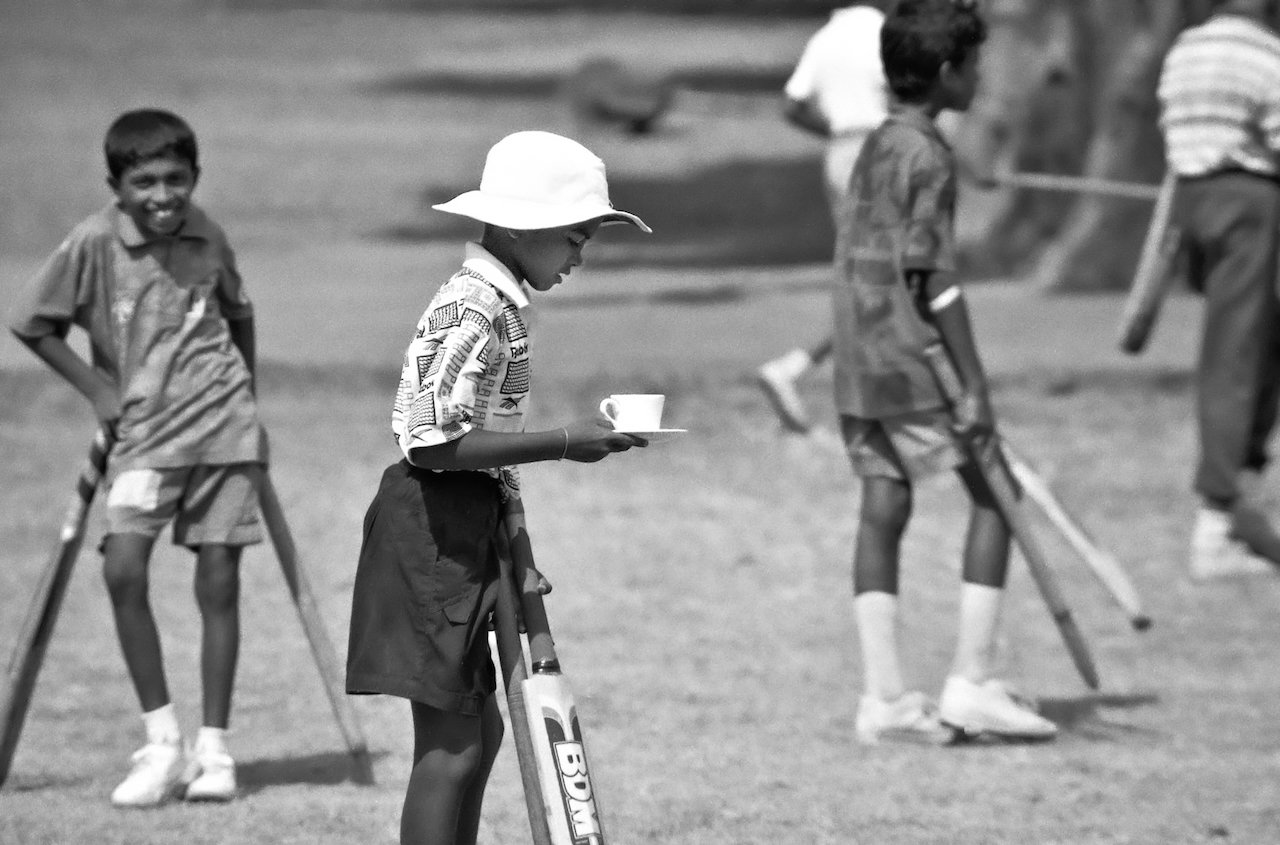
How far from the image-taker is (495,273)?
418cm

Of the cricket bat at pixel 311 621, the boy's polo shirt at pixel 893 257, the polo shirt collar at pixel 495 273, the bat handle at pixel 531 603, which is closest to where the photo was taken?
the bat handle at pixel 531 603

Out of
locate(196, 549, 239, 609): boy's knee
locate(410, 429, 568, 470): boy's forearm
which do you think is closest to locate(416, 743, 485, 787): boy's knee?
locate(410, 429, 568, 470): boy's forearm

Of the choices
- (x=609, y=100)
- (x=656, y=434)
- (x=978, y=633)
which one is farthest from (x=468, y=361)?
(x=609, y=100)

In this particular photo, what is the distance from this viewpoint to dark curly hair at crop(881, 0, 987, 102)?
596 cm

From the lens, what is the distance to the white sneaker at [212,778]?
17.8 feet

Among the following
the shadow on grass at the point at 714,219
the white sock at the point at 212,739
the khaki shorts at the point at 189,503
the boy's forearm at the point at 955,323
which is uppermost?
the boy's forearm at the point at 955,323

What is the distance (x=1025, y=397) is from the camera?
11328 mm

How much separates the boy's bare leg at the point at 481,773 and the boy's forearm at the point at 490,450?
0.56 metres

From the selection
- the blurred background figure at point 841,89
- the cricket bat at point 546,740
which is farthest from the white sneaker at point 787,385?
the cricket bat at point 546,740

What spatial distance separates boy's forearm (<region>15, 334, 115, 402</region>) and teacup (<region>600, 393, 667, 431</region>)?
2.00 m

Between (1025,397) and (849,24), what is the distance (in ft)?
9.25

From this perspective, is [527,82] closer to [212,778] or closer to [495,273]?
[212,778]

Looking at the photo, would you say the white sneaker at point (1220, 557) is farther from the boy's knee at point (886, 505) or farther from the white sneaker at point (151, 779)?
the white sneaker at point (151, 779)

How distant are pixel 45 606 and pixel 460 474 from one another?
5.70 ft
